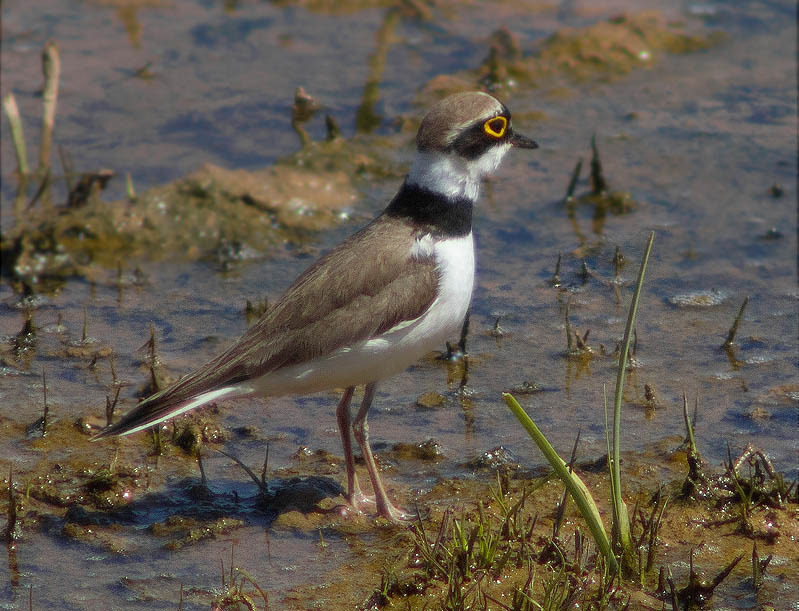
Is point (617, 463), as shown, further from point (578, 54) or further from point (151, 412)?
point (578, 54)

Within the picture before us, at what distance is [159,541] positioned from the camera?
14.4ft

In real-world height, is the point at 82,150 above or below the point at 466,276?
below

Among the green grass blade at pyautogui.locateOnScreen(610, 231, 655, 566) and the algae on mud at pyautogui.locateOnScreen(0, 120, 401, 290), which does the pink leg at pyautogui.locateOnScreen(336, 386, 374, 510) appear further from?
the algae on mud at pyautogui.locateOnScreen(0, 120, 401, 290)

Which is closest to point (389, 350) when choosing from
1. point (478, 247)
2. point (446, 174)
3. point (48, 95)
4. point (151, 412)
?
point (446, 174)

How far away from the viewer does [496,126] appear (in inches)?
202

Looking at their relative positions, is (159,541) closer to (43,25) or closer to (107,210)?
(107,210)

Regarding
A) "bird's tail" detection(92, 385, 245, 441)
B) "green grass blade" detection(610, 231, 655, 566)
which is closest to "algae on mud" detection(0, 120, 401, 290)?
"bird's tail" detection(92, 385, 245, 441)

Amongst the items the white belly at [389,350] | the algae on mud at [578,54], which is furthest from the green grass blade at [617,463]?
the algae on mud at [578,54]

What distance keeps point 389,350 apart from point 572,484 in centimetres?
118

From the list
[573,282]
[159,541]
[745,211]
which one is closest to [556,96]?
[745,211]

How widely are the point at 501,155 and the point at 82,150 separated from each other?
470 centimetres

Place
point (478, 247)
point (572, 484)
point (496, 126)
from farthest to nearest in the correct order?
point (478, 247) < point (496, 126) < point (572, 484)

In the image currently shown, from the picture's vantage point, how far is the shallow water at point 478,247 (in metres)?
5.06

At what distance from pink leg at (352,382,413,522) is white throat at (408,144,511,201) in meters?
0.94
